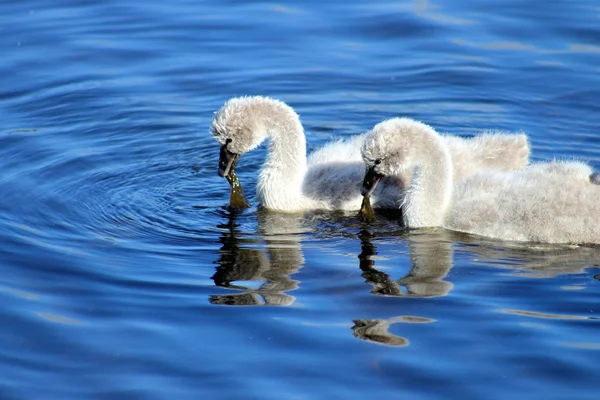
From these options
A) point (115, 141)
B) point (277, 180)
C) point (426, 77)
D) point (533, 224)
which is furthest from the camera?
point (426, 77)

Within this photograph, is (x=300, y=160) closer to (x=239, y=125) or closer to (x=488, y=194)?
(x=239, y=125)

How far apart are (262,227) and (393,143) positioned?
136 centimetres

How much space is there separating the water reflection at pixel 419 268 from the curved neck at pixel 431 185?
131 mm

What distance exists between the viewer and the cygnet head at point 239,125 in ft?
30.9

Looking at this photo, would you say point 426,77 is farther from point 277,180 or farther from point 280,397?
point 280,397

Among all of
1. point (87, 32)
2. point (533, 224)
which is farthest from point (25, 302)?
point (87, 32)

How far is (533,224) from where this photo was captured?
8.41 metres

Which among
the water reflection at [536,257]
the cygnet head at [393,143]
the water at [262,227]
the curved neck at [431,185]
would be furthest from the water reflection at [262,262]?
the water reflection at [536,257]

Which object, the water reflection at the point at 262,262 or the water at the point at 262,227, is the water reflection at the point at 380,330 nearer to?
the water at the point at 262,227

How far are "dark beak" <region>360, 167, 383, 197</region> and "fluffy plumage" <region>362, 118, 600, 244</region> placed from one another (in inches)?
2.8

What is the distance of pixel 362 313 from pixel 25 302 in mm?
2386

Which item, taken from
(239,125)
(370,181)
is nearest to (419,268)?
(370,181)

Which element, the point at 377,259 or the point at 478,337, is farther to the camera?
the point at 377,259

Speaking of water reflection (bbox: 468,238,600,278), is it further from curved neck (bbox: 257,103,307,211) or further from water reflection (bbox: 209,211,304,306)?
curved neck (bbox: 257,103,307,211)
